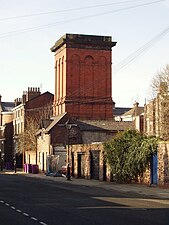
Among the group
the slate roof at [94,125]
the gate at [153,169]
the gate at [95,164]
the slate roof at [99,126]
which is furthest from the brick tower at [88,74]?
the gate at [153,169]

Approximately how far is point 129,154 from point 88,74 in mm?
43954

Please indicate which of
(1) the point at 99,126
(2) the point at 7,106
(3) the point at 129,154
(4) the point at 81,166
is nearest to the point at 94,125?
(1) the point at 99,126

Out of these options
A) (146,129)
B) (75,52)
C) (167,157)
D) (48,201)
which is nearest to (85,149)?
(146,129)

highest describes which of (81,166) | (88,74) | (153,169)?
(88,74)

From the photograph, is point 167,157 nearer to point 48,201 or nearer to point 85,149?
point 48,201

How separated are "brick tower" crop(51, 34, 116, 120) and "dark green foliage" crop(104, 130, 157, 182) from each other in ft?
125

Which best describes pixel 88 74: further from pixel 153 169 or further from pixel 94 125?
pixel 153 169

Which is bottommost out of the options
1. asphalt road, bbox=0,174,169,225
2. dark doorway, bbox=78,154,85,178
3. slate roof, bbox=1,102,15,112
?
asphalt road, bbox=0,174,169,225

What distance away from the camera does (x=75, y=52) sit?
278ft

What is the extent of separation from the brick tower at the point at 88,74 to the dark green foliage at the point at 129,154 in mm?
38099

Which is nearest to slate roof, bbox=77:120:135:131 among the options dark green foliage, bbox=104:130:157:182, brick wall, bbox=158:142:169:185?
dark green foliage, bbox=104:130:157:182

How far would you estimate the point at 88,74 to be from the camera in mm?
85062

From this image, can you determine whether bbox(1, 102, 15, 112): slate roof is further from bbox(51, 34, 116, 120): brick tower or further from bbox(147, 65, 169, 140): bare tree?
bbox(147, 65, 169, 140): bare tree

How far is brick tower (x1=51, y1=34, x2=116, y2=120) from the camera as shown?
84.2 m
